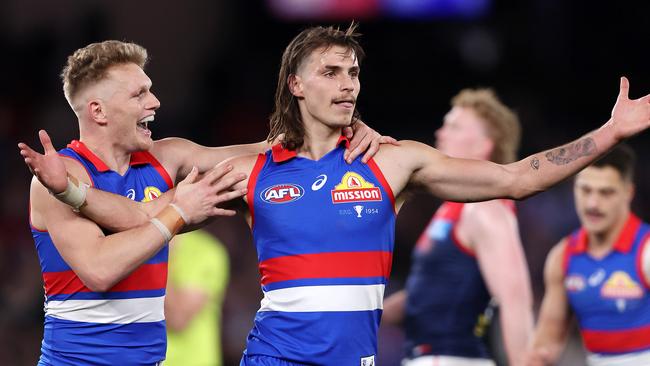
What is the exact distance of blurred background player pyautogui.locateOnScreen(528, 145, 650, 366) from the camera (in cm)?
732

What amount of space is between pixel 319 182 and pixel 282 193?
185 millimetres

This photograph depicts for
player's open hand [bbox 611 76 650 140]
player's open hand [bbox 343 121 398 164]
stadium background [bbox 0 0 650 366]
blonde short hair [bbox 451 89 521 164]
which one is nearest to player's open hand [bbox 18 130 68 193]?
player's open hand [bbox 343 121 398 164]

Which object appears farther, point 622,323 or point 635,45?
point 635,45

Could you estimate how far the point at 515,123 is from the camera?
8219mm

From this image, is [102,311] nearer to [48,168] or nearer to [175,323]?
[48,168]

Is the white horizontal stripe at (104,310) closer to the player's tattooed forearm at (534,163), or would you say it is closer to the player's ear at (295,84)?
the player's ear at (295,84)

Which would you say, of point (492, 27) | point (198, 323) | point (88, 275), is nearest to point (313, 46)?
point (88, 275)

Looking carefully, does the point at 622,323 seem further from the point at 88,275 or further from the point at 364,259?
the point at 88,275

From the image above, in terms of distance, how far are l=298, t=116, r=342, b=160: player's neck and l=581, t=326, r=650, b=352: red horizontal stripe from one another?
287 cm

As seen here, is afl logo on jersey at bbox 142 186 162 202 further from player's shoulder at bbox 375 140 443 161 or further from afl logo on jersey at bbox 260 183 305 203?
player's shoulder at bbox 375 140 443 161

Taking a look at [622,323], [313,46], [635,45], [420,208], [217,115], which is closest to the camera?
[313,46]

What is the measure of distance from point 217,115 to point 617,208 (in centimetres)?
808

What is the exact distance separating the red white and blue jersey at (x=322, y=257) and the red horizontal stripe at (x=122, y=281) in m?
0.53

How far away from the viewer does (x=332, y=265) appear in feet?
17.0
